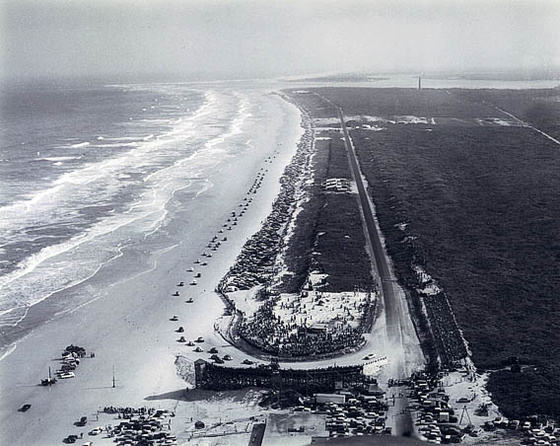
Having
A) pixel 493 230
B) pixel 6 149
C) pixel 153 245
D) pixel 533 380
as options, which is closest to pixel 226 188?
pixel 153 245

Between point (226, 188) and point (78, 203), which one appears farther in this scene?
point (226, 188)

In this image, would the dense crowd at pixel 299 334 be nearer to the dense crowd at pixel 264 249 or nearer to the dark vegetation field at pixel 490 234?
the dense crowd at pixel 264 249

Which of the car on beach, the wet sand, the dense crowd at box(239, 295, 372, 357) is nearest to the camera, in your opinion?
the car on beach

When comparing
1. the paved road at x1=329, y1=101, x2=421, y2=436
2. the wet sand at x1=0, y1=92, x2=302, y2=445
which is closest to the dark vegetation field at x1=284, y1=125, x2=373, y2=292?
the paved road at x1=329, y1=101, x2=421, y2=436

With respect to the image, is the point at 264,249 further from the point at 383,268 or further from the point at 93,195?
the point at 93,195

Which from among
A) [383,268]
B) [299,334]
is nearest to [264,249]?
[383,268]

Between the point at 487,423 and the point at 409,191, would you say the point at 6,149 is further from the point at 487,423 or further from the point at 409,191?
the point at 487,423

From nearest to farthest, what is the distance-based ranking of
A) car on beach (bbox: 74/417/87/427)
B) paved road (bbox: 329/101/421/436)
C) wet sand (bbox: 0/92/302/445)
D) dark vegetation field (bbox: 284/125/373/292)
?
car on beach (bbox: 74/417/87/427)
paved road (bbox: 329/101/421/436)
wet sand (bbox: 0/92/302/445)
dark vegetation field (bbox: 284/125/373/292)

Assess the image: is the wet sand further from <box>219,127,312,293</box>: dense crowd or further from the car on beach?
<box>219,127,312,293</box>: dense crowd
